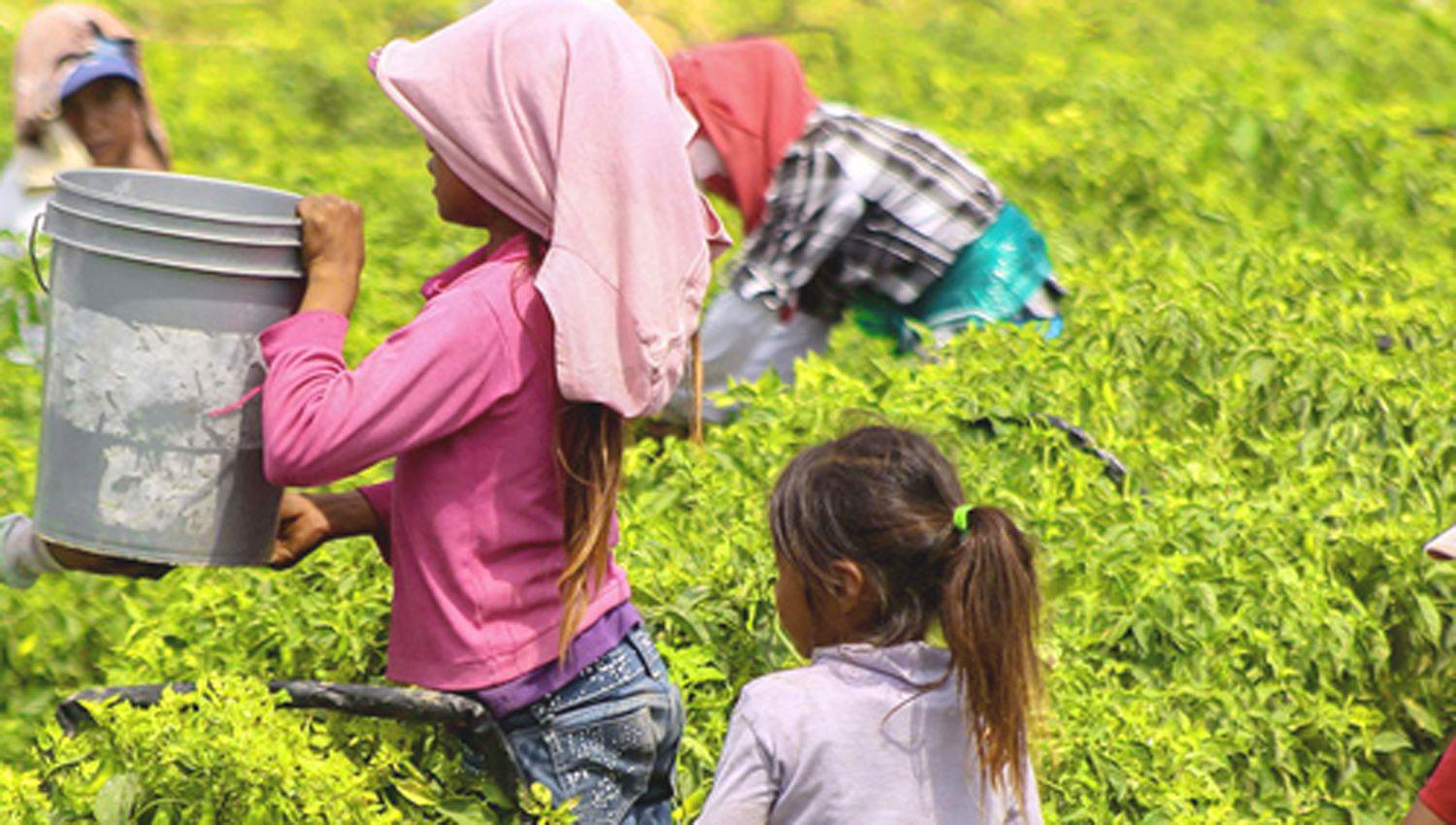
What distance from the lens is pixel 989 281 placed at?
5.69 metres

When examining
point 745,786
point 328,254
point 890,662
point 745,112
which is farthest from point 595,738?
point 745,112

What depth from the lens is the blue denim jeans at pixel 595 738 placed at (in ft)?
9.18

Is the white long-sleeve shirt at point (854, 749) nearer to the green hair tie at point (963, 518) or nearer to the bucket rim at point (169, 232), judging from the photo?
the green hair tie at point (963, 518)

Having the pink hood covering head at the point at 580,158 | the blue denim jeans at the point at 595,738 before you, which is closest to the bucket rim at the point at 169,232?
the pink hood covering head at the point at 580,158

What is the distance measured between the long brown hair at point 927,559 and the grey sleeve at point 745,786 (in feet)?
0.70

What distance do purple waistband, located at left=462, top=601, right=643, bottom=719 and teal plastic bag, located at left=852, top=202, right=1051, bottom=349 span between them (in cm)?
288

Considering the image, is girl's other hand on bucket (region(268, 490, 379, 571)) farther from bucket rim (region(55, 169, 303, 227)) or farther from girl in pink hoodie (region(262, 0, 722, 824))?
bucket rim (region(55, 169, 303, 227))

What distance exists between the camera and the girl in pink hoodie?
2596 mm

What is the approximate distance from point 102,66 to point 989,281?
93.9 inches

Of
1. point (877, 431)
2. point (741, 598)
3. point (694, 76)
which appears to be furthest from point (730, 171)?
point (877, 431)

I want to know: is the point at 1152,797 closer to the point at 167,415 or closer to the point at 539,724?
the point at 539,724

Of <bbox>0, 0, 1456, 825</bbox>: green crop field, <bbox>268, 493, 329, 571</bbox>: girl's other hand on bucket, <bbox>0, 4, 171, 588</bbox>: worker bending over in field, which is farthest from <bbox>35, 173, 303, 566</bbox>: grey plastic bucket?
<bbox>0, 4, 171, 588</bbox>: worker bending over in field

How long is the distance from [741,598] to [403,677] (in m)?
0.92

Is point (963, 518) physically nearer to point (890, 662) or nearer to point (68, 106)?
point (890, 662)
